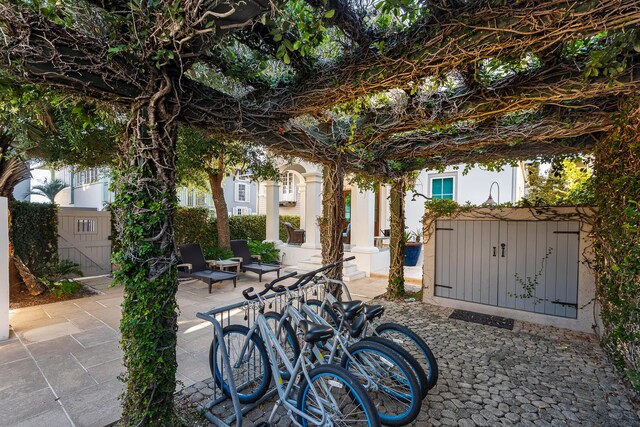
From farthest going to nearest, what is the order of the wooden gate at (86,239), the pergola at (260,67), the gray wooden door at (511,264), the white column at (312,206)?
the white column at (312,206), the wooden gate at (86,239), the gray wooden door at (511,264), the pergola at (260,67)

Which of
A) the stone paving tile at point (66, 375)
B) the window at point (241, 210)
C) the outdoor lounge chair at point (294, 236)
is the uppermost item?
the window at point (241, 210)

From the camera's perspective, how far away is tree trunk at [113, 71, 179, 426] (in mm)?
1868

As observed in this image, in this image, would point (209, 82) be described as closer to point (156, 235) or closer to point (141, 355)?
point (156, 235)

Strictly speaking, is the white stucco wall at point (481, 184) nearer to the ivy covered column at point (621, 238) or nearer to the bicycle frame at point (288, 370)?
the ivy covered column at point (621, 238)

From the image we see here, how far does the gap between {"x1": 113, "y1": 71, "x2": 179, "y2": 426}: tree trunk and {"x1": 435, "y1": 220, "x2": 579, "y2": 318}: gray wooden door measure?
458 centimetres

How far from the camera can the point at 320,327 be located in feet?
6.40

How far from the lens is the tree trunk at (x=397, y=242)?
562 cm

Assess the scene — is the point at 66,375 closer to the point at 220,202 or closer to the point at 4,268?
the point at 4,268

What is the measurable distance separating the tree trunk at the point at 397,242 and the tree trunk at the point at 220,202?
4398 mm

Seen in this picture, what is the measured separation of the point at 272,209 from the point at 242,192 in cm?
1087

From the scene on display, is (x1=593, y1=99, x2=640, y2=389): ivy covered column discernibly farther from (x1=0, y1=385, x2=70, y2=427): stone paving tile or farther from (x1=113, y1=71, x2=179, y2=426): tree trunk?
(x1=0, y1=385, x2=70, y2=427): stone paving tile

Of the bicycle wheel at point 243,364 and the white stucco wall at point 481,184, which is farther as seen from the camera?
the white stucco wall at point 481,184

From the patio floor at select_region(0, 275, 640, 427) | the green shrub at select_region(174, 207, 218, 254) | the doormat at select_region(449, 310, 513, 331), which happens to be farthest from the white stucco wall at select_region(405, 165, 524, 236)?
the green shrub at select_region(174, 207, 218, 254)

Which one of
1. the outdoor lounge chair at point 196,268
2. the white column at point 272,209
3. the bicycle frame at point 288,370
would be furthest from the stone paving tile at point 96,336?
the white column at point 272,209
